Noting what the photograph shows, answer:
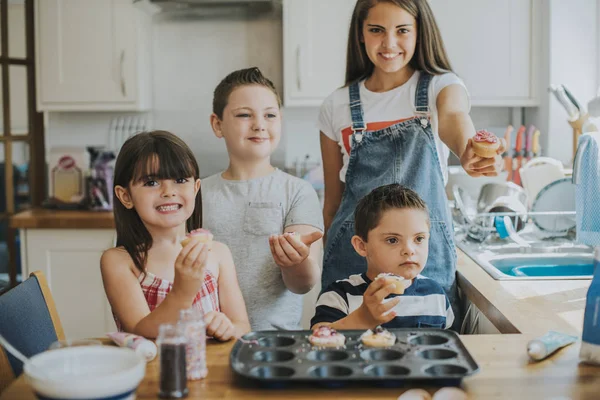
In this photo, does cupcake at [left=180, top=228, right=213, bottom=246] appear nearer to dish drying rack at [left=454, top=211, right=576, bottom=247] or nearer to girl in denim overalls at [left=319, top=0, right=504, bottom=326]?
girl in denim overalls at [left=319, top=0, right=504, bottom=326]

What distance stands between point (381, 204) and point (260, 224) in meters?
0.35

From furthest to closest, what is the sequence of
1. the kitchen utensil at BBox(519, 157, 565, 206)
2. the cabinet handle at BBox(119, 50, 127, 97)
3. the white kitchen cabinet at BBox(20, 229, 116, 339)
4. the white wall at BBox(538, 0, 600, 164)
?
1. the cabinet handle at BBox(119, 50, 127, 97)
2. the white kitchen cabinet at BBox(20, 229, 116, 339)
3. the white wall at BBox(538, 0, 600, 164)
4. the kitchen utensil at BBox(519, 157, 565, 206)

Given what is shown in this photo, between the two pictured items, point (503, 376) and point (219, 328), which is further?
point (219, 328)

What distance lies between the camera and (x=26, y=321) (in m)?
1.50

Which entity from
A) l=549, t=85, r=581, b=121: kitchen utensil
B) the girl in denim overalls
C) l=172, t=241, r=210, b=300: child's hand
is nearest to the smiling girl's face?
the girl in denim overalls

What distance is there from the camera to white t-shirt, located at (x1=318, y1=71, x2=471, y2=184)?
1.83 m

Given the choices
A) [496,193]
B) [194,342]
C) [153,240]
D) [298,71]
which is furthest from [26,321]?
[298,71]

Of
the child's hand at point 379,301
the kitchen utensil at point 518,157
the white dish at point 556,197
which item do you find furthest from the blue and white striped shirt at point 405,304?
the kitchen utensil at point 518,157

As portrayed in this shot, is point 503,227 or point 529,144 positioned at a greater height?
point 529,144

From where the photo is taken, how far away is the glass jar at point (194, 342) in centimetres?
108

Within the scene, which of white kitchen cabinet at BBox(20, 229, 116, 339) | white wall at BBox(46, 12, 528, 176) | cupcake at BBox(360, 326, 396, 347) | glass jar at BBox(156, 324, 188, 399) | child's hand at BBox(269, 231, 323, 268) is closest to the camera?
glass jar at BBox(156, 324, 188, 399)

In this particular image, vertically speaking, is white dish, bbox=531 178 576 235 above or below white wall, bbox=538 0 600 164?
below

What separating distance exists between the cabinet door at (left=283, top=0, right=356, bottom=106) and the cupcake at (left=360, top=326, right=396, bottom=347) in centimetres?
211

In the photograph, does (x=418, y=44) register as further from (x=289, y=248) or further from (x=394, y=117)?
(x=289, y=248)
